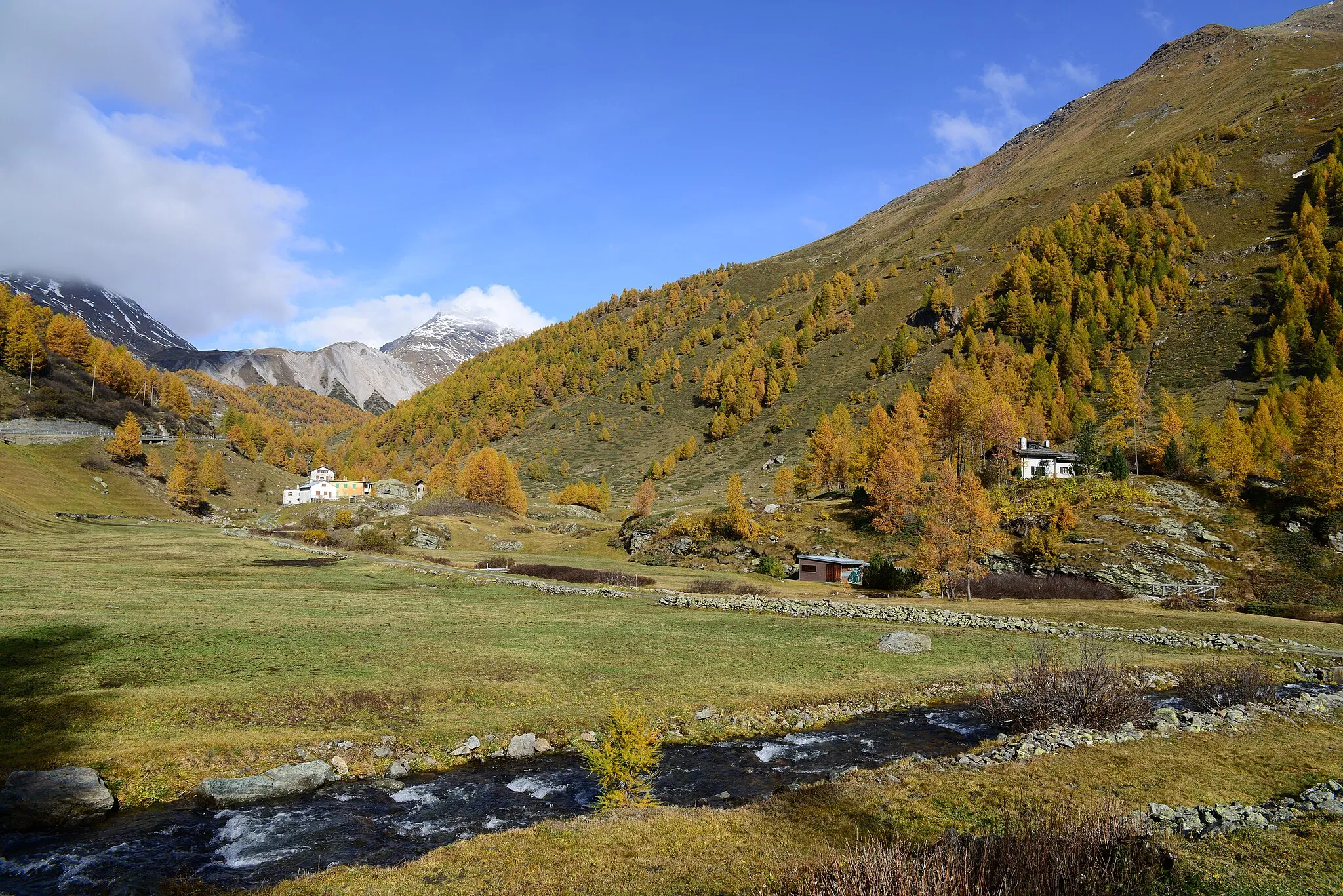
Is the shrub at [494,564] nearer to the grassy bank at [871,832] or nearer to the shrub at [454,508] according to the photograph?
the shrub at [454,508]

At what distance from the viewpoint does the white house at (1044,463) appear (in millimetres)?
107062

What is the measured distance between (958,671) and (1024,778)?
Result: 54.1 ft

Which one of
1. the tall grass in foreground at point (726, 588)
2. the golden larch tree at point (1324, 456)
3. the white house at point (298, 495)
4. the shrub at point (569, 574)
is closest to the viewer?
the tall grass in foreground at point (726, 588)

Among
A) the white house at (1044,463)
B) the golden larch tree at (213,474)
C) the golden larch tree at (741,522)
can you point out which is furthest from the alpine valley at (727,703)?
the golden larch tree at (213,474)

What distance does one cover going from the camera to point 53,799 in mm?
14211

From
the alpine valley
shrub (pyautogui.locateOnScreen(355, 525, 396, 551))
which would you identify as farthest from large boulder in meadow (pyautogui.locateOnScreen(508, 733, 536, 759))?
shrub (pyautogui.locateOnScreen(355, 525, 396, 551))

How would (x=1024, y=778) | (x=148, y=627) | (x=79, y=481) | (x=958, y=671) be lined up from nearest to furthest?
(x=1024, y=778)
(x=148, y=627)
(x=958, y=671)
(x=79, y=481)

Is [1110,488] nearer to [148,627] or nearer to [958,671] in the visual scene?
[958,671]

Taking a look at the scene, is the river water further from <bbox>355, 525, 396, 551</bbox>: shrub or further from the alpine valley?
<bbox>355, 525, 396, 551</bbox>: shrub

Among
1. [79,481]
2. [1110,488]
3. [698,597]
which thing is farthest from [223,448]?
[1110,488]

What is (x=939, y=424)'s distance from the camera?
101 m

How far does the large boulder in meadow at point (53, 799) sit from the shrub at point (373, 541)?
242 ft

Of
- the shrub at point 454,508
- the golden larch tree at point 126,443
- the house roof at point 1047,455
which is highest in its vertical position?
the house roof at point 1047,455

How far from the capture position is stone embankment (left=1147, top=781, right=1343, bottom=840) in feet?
39.9
